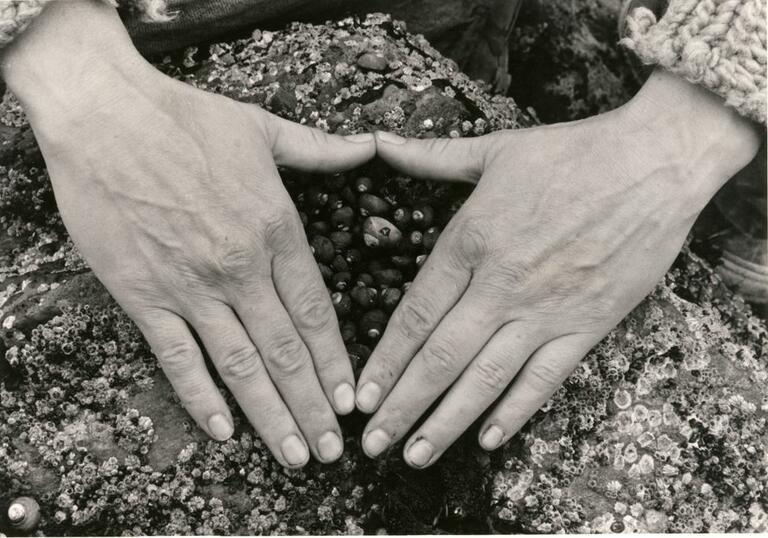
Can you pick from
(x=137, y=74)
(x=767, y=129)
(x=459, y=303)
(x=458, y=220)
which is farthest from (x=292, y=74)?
(x=767, y=129)

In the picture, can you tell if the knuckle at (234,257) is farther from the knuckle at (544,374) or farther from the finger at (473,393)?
the knuckle at (544,374)

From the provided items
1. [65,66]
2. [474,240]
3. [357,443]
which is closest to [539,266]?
[474,240]

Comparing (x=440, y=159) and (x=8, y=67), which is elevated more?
(x=8, y=67)

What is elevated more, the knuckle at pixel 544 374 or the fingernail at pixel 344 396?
the knuckle at pixel 544 374

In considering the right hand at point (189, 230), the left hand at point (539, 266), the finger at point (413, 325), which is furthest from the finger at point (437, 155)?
the right hand at point (189, 230)

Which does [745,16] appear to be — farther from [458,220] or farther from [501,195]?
[458,220]

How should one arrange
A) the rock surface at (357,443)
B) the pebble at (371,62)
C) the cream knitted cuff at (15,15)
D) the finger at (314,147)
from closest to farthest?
the cream knitted cuff at (15,15) < the rock surface at (357,443) < the finger at (314,147) < the pebble at (371,62)
